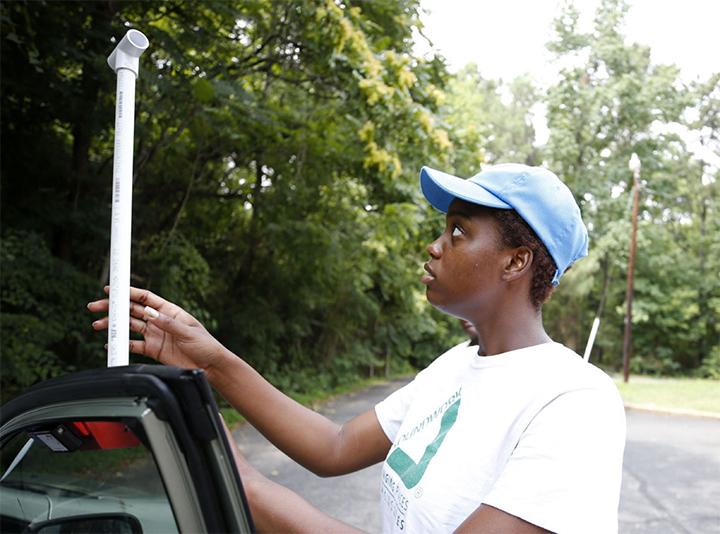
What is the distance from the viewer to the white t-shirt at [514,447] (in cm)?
123

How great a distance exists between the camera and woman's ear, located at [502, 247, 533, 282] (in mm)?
1521

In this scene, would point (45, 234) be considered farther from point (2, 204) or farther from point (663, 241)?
point (663, 241)

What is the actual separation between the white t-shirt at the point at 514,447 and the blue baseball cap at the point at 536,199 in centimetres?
23

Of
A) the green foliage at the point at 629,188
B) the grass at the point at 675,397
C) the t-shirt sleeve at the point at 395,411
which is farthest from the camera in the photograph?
the green foliage at the point at 629,188

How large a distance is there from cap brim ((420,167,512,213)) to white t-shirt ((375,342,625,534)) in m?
→ 0.33

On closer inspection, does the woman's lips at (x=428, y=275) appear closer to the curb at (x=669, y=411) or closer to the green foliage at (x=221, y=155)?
the green foliage at (x=221, y=155)

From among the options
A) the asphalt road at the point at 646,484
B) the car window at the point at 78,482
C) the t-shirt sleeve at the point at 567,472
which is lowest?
the asphalt road at the point at 646,484

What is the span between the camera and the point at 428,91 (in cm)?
766

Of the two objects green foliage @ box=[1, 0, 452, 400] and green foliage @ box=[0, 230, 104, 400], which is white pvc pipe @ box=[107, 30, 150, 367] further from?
green foliage @ box=[0, 230, 104, 400]

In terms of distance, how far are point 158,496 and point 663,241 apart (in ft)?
118

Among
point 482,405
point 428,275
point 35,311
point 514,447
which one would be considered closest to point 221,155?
point 35,311

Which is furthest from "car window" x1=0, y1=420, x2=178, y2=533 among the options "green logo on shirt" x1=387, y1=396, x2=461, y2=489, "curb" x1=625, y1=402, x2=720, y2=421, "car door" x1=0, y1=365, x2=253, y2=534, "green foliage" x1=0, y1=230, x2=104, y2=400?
"curb" x1=625, y1=402, x2=720, y2=421

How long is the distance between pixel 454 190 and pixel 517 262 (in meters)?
0.21

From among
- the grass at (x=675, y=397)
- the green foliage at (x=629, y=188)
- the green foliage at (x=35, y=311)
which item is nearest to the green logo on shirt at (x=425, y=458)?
the green foliage at (x=35, y=311)
